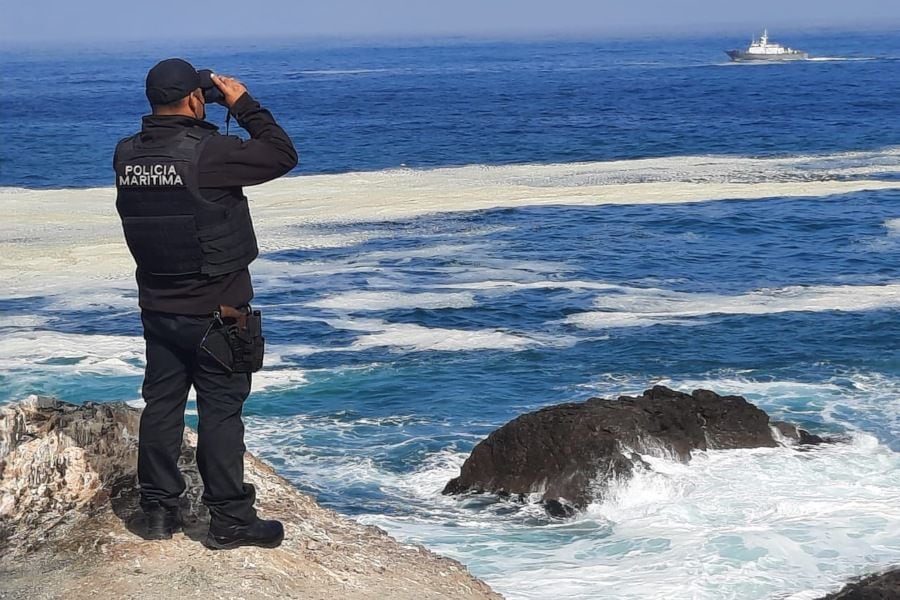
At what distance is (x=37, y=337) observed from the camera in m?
19.0

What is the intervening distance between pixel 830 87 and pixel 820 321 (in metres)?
64.7

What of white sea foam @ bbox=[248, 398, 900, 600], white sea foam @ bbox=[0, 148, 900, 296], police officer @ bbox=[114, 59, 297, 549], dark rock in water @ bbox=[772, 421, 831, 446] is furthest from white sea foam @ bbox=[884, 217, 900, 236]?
police officer @ bbox=[114, 59, 297, 549]

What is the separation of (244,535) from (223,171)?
170 centimetres

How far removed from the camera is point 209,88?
5902 millimetres

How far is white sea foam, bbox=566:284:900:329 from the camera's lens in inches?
781

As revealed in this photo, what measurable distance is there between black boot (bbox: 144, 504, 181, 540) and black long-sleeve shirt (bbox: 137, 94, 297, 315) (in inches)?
39.8

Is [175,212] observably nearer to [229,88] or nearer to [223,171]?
[223,171]

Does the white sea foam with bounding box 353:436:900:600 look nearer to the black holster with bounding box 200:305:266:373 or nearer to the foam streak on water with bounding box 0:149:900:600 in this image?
the foam streak on water with bounding box 0:149:900:600

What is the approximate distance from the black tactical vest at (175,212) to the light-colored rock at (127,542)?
4.48 ft

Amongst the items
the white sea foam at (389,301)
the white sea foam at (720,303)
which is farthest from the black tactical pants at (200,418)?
the white sea foam at (389,301)

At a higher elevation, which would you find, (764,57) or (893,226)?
(893,226)

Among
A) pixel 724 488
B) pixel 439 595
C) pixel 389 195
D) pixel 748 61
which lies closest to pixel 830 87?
pixel 748 61

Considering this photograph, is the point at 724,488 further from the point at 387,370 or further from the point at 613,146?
the point at 613,146

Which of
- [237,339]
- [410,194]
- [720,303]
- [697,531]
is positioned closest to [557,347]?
[720,303]
